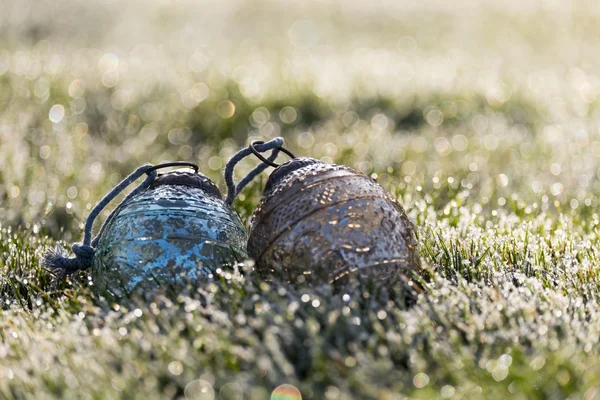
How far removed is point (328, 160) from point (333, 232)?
2.83 metres

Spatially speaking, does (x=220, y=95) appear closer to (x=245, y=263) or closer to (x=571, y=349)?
(x=245, y=263)

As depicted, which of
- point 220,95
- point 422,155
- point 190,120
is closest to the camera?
point 422,155

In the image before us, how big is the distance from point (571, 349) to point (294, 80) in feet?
20.6

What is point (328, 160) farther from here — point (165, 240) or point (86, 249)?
point (165, 240)

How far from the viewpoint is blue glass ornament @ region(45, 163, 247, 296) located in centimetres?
276

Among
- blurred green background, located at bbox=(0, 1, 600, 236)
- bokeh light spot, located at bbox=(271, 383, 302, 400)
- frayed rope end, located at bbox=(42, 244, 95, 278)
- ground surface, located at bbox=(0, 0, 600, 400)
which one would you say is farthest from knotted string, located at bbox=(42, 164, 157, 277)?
bokeh light spot, located at bbox=(271, 383, 302, 400)

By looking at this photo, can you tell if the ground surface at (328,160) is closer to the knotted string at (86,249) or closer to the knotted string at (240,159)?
the knotted string at (86,249)

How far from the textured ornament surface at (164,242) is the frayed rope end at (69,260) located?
0.11 meters

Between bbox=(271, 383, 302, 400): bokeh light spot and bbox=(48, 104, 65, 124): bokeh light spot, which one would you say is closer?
bbox=(271, 383, 302, 400): bokeh light spot

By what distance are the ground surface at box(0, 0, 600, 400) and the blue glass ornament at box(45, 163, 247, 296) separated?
105mm

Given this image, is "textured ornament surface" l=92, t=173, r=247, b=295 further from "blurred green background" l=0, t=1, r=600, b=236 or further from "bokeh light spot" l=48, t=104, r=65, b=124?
"bokeh light spot" l=48, t=104, r=65, b=124

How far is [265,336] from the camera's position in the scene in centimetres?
232

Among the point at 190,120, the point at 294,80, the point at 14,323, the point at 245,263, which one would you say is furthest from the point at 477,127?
the point at 14,323

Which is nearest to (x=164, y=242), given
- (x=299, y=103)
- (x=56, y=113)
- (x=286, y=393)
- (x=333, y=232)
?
(x=333, y=232)
